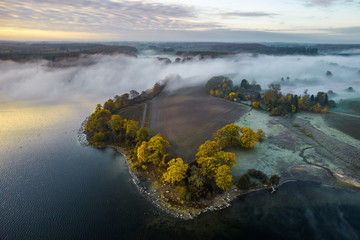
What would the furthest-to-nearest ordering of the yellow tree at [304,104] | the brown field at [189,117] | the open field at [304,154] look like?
the yellow tree at [304,104] < the brown field at [189,117] < the open field at [304,154]

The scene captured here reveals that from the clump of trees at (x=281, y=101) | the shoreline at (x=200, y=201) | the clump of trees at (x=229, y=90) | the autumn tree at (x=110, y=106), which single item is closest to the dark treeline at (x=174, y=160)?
the shoreline at (x=200, y=201)

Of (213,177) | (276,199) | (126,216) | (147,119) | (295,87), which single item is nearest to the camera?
(126,216)

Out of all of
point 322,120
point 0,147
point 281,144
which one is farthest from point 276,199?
point 0,147

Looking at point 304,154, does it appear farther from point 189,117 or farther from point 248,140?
point 189,117

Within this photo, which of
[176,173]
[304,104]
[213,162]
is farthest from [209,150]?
[304,104]

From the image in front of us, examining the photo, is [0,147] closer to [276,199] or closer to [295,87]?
[276,199]

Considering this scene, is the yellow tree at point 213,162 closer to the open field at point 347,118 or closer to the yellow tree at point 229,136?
the yellow tree at point 229,136

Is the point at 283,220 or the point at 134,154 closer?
the point at 283,220

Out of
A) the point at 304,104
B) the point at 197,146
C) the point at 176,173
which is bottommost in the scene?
the point at 197,146

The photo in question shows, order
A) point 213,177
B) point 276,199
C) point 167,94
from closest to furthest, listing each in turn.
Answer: point 276,199 < point 213,177 < point 167,94
